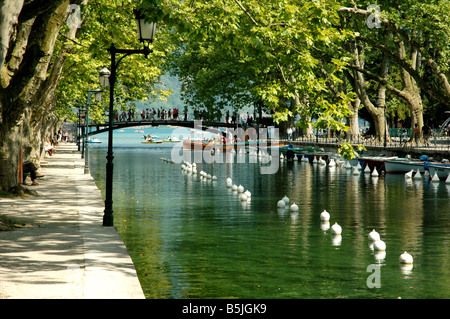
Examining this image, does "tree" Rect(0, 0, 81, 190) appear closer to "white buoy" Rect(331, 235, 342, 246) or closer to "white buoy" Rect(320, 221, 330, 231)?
"white buoy" Rect(331, 235, 342, 246)

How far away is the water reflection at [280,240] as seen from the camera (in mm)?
10806

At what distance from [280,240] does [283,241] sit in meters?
0.14

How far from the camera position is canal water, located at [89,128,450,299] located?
1080cm

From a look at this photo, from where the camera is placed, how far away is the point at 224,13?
18656 mm

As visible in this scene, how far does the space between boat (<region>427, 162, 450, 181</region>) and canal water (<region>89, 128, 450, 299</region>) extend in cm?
397

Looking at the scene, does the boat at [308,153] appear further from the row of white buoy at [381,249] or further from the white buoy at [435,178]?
the row of white buoy at [381,249]

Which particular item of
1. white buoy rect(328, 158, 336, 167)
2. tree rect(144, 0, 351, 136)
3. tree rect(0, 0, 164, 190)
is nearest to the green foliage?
tree rect(0, 0, 164, 190)

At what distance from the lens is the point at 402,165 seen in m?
39.1


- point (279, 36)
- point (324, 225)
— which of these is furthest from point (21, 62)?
point (324, 225)

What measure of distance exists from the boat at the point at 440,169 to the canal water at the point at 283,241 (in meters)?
3.97
